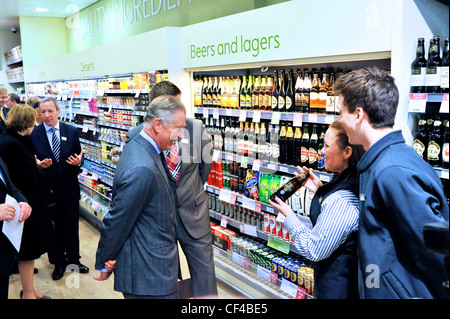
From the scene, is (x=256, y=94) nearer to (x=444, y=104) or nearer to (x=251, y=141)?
(x=251, y=141)

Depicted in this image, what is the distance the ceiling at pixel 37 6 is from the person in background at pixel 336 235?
7.93 meters

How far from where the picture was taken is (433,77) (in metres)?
2.30

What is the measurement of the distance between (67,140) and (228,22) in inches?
87.0

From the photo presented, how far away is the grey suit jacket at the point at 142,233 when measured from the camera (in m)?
2.08

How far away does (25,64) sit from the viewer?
9945 mm

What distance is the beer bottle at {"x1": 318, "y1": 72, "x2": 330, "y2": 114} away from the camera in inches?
121

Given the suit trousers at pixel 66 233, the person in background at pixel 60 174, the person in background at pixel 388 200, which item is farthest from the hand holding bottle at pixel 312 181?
the suit trousers at pixel 66 233

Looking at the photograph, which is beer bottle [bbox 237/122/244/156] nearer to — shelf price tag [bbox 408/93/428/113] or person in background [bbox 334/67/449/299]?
shelf price tag [bbox 408/93/428/113]

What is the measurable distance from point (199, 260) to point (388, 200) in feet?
5.83

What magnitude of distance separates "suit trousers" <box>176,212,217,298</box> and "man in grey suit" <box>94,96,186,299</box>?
62 centimetres

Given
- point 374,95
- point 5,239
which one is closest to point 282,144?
point 374,95

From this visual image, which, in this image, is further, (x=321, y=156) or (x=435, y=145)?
(x=321, y=156)

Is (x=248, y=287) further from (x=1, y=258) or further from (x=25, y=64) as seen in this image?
(x=25, y=64)
